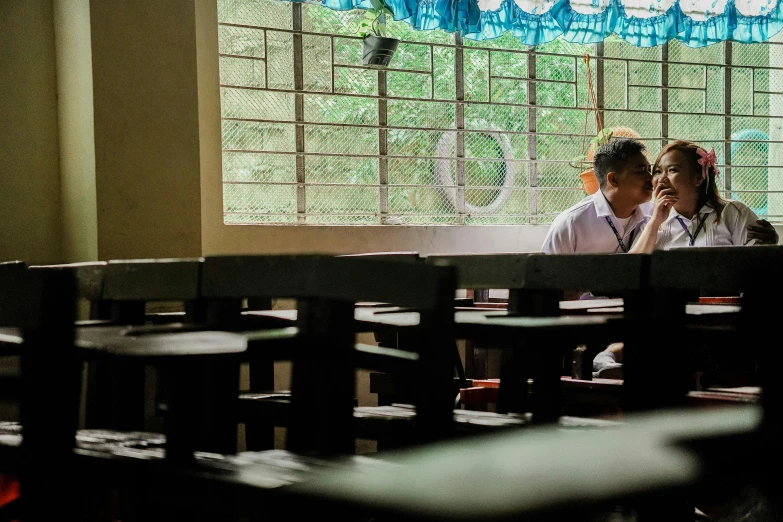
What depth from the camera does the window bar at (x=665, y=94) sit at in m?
6.21

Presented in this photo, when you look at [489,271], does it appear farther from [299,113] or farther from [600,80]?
[600,80]

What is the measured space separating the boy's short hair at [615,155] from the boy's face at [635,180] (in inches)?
0.9

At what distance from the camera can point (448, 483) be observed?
99 cm

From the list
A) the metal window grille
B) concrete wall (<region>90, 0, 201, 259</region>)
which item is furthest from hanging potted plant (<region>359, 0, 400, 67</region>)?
concrete wall (<region>90, 0, 201, 259</region>)

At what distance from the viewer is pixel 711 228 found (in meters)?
4.52

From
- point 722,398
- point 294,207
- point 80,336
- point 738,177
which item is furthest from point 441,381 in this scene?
point 738,177

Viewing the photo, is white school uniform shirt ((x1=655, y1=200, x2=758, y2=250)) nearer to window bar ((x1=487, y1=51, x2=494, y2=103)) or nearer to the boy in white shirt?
the boy in white shirt

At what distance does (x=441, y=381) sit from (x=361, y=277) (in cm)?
27

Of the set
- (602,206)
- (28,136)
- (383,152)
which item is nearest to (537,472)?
(602,206)

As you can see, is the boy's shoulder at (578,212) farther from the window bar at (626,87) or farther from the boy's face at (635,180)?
the window bar at (626,87)

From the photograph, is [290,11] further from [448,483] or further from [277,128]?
[448,483]

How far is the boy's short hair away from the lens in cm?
452

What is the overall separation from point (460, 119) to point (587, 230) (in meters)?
1.46

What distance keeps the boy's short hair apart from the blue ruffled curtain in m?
1.05
